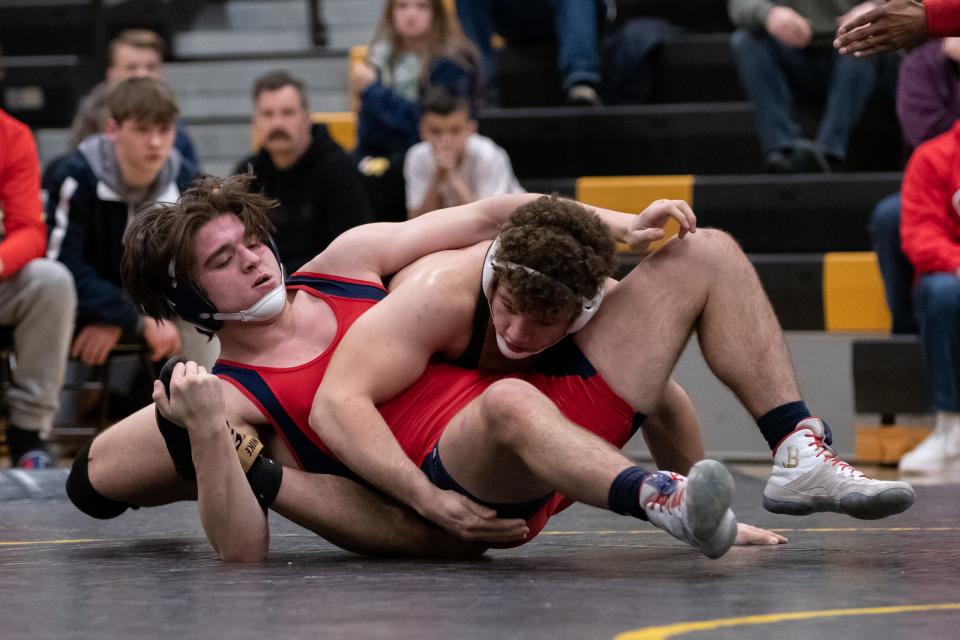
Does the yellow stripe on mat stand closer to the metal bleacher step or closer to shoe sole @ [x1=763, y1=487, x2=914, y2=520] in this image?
shoe sole @ [x1=763, y1=487, x2=914, y2=520]

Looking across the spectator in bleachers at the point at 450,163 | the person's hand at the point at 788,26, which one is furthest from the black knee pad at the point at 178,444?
the person's hand at the point at 788,26

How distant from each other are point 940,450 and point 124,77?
Result: 124 inches

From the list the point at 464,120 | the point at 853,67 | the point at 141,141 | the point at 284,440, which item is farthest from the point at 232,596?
the point at 853,67

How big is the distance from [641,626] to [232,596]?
0.65 meters

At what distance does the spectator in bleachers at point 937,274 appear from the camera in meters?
4.71

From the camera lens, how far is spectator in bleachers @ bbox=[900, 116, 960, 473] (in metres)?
4.71

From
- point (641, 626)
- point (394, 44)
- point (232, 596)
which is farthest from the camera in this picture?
point (394, 44)

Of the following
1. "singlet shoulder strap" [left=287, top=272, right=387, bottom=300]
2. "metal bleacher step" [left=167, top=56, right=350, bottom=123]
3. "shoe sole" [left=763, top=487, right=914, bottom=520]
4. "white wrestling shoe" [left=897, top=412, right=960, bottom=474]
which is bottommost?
"white wrestling shoe" [left=897, top=412, right=960, bottom=474]

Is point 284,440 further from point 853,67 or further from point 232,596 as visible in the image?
point 853,67

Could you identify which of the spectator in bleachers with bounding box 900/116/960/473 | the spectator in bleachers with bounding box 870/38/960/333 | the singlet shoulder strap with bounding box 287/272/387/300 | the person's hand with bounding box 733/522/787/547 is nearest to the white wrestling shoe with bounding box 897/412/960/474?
the spectator in bleachers with bounding box 900/116/960/473

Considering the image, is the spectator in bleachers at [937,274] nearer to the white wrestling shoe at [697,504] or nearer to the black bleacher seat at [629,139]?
the black bleacher seat at [629,139]

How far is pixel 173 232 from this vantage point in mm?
2893

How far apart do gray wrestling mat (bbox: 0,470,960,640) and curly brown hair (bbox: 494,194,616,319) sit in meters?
0.44

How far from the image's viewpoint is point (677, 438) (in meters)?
A: 3.17
